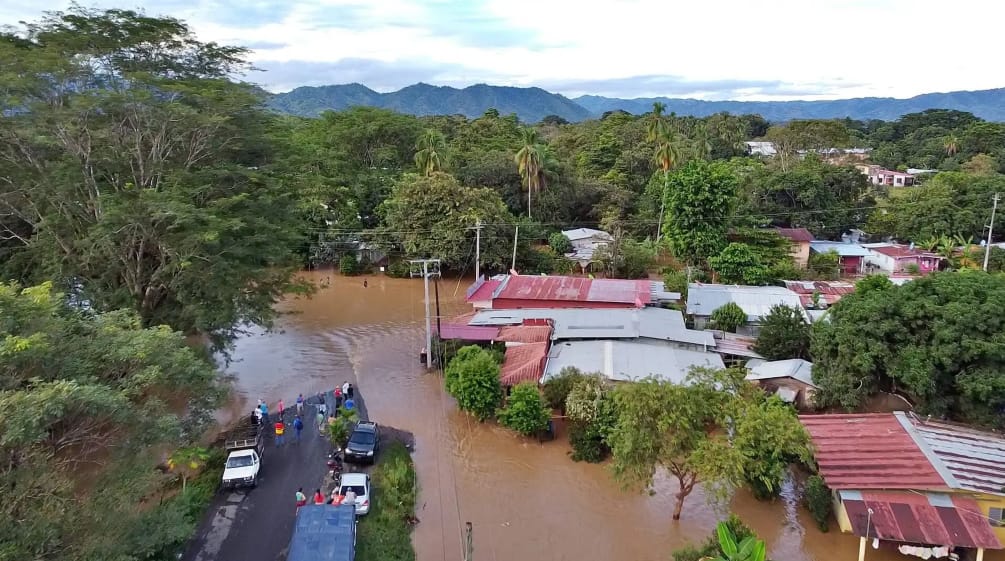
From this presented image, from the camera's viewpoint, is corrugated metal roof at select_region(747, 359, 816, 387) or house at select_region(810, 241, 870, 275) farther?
house at select_region(810, 241, 870, 275)

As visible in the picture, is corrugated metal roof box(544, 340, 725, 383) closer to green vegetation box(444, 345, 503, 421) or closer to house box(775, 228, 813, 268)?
green vegetation box(444, 345, 503, 421)

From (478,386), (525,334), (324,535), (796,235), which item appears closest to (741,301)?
(525,334)

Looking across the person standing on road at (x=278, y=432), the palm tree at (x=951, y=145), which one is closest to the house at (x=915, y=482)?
the person standing on road at (x=278, y=432)

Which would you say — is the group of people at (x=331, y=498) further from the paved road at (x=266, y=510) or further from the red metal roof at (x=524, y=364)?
the red metal roof at (x=524, y=364)

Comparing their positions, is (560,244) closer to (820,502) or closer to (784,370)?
(784,370)

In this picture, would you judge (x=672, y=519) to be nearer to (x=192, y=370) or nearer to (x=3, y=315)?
(x=192, y=370)

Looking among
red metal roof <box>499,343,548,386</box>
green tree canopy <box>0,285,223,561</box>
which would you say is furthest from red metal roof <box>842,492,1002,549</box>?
green tree canopy <box>0,285,223,561</box>
